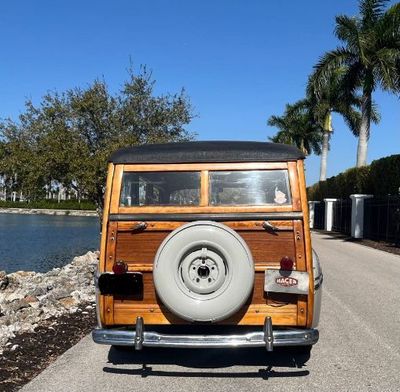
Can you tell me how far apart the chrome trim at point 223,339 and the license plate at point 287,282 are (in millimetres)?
366

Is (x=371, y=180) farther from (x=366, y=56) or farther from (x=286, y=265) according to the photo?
(x=286, y=265)

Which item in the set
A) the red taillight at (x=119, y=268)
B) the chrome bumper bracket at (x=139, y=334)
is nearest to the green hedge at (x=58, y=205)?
the red taillight at (x=119, y=268)

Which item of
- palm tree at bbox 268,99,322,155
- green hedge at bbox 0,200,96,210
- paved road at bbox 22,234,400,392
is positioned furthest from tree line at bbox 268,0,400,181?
green hedge at bbox 0,200,96,210

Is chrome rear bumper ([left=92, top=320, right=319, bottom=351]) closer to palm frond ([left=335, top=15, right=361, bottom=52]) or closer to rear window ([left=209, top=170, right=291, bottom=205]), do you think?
rear window ([left=209, top=170, right=291, bottom=205])

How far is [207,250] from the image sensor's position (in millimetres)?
4777

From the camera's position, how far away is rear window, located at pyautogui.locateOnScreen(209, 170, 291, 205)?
516 cm

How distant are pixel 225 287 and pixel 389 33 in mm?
25899

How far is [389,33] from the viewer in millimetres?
27109

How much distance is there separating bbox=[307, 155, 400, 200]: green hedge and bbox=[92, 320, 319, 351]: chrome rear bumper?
63.4ft

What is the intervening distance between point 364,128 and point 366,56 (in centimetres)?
424

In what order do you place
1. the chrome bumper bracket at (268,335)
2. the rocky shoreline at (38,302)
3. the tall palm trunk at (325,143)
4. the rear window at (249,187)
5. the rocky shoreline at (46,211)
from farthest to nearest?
the rocky shoreline at (46,211), the tall palm trunk at (325,143), the rocky shoreline at (38,302), the rear window at (249,187), the chrome bumper bracket at (268,335)

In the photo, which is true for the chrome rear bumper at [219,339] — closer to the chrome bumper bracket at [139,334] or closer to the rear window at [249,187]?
the chrome bumper bracket at [139,334]

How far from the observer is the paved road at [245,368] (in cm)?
488

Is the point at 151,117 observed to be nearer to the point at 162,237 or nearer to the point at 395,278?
the point at 395,278
